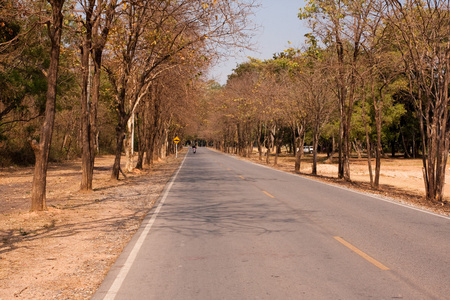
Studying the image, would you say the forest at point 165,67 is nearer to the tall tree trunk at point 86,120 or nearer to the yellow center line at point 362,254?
the tall tree trunk at point 86,120

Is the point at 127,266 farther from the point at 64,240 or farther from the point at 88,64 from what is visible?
the point at 88,64

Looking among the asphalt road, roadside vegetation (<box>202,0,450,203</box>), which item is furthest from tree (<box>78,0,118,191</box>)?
roadside vegetation (<box>202,0,450,203</box>)

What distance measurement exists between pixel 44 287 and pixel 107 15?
481 inches

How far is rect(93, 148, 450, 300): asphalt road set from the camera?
5586 mm

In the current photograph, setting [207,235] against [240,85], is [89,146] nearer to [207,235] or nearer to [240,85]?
[207,235]

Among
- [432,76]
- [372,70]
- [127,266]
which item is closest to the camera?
[127,266]

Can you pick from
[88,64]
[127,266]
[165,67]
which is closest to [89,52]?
[88,64]

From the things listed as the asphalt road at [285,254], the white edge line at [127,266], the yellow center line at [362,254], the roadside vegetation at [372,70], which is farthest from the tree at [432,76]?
the white edge line at [127,266]

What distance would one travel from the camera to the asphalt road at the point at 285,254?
18.3ft

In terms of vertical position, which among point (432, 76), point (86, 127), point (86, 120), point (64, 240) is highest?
point (432, 76)

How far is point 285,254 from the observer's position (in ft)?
24.1

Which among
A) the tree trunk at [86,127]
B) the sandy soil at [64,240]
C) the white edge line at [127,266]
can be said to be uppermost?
the tree trunk at [86,127]

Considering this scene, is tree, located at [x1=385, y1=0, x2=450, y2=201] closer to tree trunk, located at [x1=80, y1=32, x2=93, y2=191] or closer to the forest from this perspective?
the forest

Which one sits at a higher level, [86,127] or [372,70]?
[372,70]
